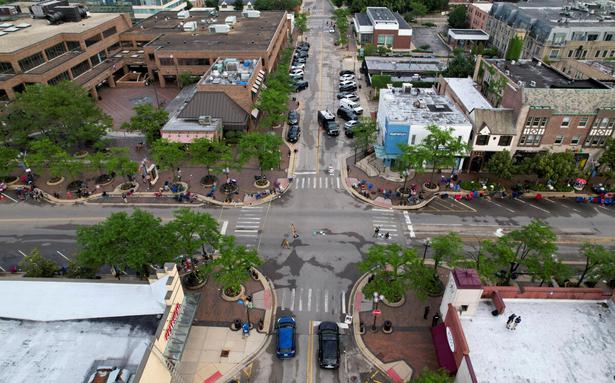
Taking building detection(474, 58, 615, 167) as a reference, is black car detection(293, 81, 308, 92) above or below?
below

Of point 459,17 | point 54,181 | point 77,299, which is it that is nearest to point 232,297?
point 77,299

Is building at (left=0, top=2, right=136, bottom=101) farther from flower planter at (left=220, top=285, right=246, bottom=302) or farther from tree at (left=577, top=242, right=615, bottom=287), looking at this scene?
tree at (left=577, top=242, right=615, bottom=287)

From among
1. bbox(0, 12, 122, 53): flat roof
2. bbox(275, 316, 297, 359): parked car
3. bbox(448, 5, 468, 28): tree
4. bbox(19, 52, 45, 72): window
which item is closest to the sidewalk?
bbox(275, 316, 297, 359): parked car

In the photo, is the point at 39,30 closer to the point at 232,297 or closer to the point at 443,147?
the point at 232,297

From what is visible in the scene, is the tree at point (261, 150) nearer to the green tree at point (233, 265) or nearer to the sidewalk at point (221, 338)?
the green tree at point (233, 265)

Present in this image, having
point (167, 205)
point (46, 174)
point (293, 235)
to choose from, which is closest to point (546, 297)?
point (293, 235)

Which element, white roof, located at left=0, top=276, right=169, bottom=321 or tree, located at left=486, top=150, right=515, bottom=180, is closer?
white roof, located at left=0, top=276, right=169, bottom=321

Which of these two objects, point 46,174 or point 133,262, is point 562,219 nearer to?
point 133,262

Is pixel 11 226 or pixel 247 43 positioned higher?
pixel 247 43
